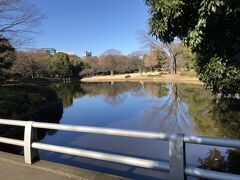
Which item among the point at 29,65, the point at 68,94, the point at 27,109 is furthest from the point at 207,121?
the point at 29,65

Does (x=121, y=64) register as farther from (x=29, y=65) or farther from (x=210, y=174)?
(x=210, y=174)

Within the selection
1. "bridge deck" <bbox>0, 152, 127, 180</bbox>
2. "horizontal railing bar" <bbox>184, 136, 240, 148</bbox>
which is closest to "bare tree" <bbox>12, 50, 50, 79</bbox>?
"bridge deck" <bbox>0, 152, 127, 180</bbox>

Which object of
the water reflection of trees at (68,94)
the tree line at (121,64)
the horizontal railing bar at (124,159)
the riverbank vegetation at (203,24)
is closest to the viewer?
the horizontal railing bar at (124,159)

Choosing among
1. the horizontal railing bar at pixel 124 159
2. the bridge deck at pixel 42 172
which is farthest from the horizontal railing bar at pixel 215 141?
the bridge deck at pixel 42 172

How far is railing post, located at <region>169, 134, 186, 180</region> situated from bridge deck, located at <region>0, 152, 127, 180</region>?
829 millimetres

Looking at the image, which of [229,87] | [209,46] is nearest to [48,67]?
[229,87]

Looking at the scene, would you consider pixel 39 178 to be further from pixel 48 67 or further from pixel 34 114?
pixel 48 67

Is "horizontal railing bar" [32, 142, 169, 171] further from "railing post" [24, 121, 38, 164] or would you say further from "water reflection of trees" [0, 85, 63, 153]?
"water reflection of trees" [0, 85, 63, 153]

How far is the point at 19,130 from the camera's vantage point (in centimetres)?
1372

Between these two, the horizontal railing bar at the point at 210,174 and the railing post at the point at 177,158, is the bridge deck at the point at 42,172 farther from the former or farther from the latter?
the horizontal railing bar at the point at 210,174

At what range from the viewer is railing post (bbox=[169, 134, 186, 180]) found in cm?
304

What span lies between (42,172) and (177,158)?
1968 millimetres

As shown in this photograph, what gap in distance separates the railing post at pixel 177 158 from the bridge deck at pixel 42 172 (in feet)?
2.72

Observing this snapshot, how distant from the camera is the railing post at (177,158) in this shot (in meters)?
3.04
